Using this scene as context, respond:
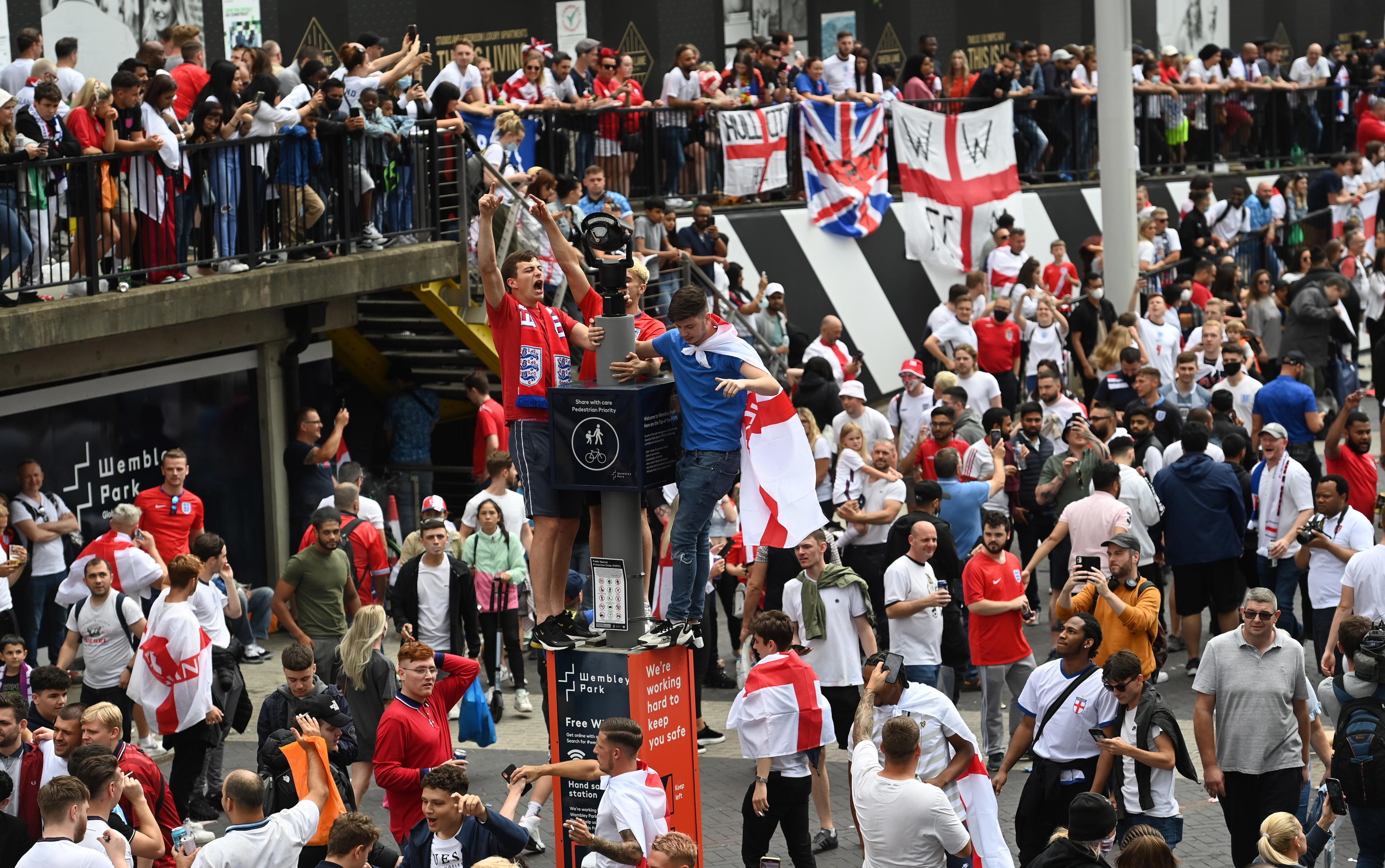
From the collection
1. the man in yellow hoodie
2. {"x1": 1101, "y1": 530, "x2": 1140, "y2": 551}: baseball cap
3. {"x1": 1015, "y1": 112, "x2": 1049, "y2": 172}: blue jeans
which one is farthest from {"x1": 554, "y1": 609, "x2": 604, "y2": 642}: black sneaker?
{"x1": 1015, "y1": 112, "x2": 1049, "y2": 172}: blue jeans

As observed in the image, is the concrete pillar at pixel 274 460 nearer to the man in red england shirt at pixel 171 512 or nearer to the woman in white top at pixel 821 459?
the man in red england shirt at pixel 171 512

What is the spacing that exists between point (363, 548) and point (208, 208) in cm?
302

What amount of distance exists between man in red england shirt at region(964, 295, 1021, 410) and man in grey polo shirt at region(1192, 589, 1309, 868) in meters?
9.70

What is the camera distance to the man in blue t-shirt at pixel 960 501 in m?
13.2

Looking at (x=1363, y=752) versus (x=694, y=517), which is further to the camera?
(x=694, y=517)

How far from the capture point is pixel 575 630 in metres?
8.89

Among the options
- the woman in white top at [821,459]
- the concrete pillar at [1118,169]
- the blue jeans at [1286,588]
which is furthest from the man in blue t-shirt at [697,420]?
the concrete pillar at [1118,169]

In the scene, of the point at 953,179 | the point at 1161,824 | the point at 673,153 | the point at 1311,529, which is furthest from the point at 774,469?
the point at 953,179

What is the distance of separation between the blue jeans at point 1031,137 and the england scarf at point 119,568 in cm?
1500

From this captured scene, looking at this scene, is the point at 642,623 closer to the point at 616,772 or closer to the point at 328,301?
the point at 616,772

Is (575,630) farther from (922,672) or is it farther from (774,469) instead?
(922,672)

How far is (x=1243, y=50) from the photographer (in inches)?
1128

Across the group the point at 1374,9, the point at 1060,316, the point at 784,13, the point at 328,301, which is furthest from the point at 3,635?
the point at 1374,9

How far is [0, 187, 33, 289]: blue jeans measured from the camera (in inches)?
496
